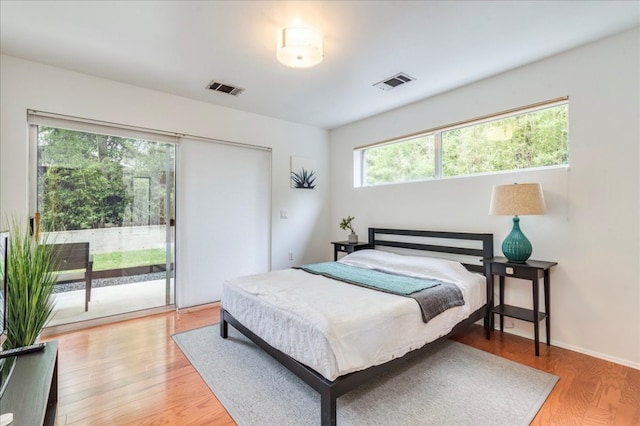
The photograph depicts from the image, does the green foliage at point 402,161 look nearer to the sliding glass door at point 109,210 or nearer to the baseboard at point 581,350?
the baseboard at point 581,350

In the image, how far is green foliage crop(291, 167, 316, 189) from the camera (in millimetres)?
4637

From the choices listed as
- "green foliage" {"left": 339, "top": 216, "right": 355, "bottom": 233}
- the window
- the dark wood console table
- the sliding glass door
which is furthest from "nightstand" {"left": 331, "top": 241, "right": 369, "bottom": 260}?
the dark wood console table

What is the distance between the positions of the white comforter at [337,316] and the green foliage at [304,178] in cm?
203

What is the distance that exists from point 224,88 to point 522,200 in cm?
315

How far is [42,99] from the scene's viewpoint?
282 centimetres

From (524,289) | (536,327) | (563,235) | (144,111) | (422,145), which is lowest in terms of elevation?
(536,327)

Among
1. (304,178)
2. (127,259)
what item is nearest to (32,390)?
(127,259)

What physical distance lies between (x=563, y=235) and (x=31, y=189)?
4.84 m

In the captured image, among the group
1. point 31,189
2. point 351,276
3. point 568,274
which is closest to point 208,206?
point 31,189

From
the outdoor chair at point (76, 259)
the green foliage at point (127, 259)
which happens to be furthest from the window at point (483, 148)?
the outdoor chair at point (76, 259)

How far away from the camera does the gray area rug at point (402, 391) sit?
178 cm

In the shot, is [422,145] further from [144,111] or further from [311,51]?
[144,111]

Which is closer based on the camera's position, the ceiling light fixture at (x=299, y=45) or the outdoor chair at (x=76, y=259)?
the ceiling light fixture at (x=299, y=45)

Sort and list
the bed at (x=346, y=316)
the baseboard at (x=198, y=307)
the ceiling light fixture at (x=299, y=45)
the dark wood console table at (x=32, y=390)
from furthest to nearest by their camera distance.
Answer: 1. the baseboard at (x=198, y=307)
2. the ceiling light fixture at (x=299, y=45)
3. the bed at (x=346, y=316)
4. the dark wood console table at (x=32, y=390)
